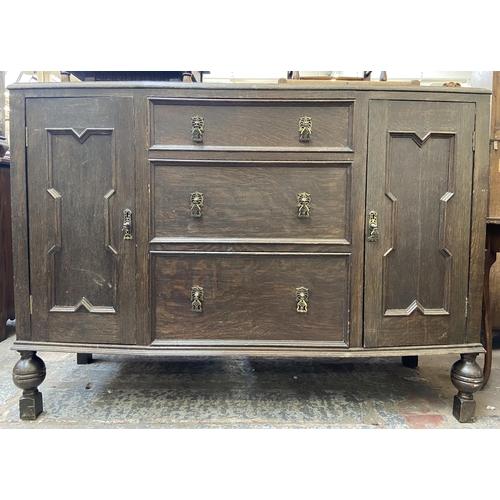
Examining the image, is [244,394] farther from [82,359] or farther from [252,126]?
[252,126]

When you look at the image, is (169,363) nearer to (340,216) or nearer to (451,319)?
(340,216)

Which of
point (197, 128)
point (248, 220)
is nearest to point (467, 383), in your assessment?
point (248, 220)

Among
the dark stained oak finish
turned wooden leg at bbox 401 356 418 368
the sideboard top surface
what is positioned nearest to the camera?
the sideboard top surface

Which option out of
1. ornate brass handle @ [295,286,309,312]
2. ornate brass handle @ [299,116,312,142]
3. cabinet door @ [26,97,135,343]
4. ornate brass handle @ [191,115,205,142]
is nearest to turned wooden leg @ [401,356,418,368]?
ornate brass handle @ [295,286,309,312]

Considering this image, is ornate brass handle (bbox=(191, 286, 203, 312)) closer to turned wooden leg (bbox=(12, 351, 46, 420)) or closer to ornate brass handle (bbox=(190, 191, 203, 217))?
ornate brass handle (bbox=(190, 191, 203, 217))

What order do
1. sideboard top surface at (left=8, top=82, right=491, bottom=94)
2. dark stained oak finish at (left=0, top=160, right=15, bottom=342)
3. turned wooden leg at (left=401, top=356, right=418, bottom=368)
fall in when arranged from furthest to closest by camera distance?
dark stained oak finish at (left=0, top=160, right=15, bottom=342) → turned wooden leg at (left=401, top=356, right=418, bottom=368) → sideboard top surface at (left=8, top=82, right=491, bottom=94)

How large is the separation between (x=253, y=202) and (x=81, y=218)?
67 cm

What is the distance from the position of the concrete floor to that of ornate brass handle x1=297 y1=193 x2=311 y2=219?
0.82 meters

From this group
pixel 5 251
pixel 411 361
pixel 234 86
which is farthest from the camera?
pixel 5 251

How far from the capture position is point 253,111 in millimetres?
1320

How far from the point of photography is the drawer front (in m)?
1.34

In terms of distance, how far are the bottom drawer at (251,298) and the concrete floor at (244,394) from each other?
1.05ft

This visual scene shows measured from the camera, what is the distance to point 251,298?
4.49ft

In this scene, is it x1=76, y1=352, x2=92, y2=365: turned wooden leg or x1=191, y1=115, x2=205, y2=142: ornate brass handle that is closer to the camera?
x1=191, y1=115, x2=205, y2=142: ornate brass handle
